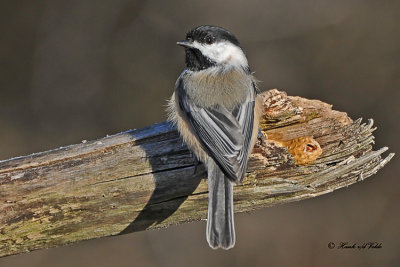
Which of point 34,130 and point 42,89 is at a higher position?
point 42,89

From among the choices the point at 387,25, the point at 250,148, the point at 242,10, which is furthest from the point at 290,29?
the point at 250,148

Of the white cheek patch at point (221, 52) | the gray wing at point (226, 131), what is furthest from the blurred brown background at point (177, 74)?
the gray wing at point (226, 131)

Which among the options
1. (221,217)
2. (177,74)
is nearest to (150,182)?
(221,217)

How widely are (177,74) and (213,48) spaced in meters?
3.25

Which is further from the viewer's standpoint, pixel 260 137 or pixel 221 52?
pixel 221 52

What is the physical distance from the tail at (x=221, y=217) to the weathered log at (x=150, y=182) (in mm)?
181

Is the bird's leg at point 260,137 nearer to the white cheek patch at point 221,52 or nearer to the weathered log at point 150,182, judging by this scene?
the weathered log at point 150,182

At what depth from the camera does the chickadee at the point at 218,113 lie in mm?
2941

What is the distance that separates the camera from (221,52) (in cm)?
361

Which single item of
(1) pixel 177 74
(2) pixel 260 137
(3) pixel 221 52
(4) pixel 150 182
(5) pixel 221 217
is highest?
(1) pixel 177 74

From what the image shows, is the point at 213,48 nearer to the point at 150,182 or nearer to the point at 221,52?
the point at 221,52

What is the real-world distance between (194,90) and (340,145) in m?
0.96

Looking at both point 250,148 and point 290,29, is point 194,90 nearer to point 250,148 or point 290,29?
point 250,148

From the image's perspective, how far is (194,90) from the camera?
11.3ft
